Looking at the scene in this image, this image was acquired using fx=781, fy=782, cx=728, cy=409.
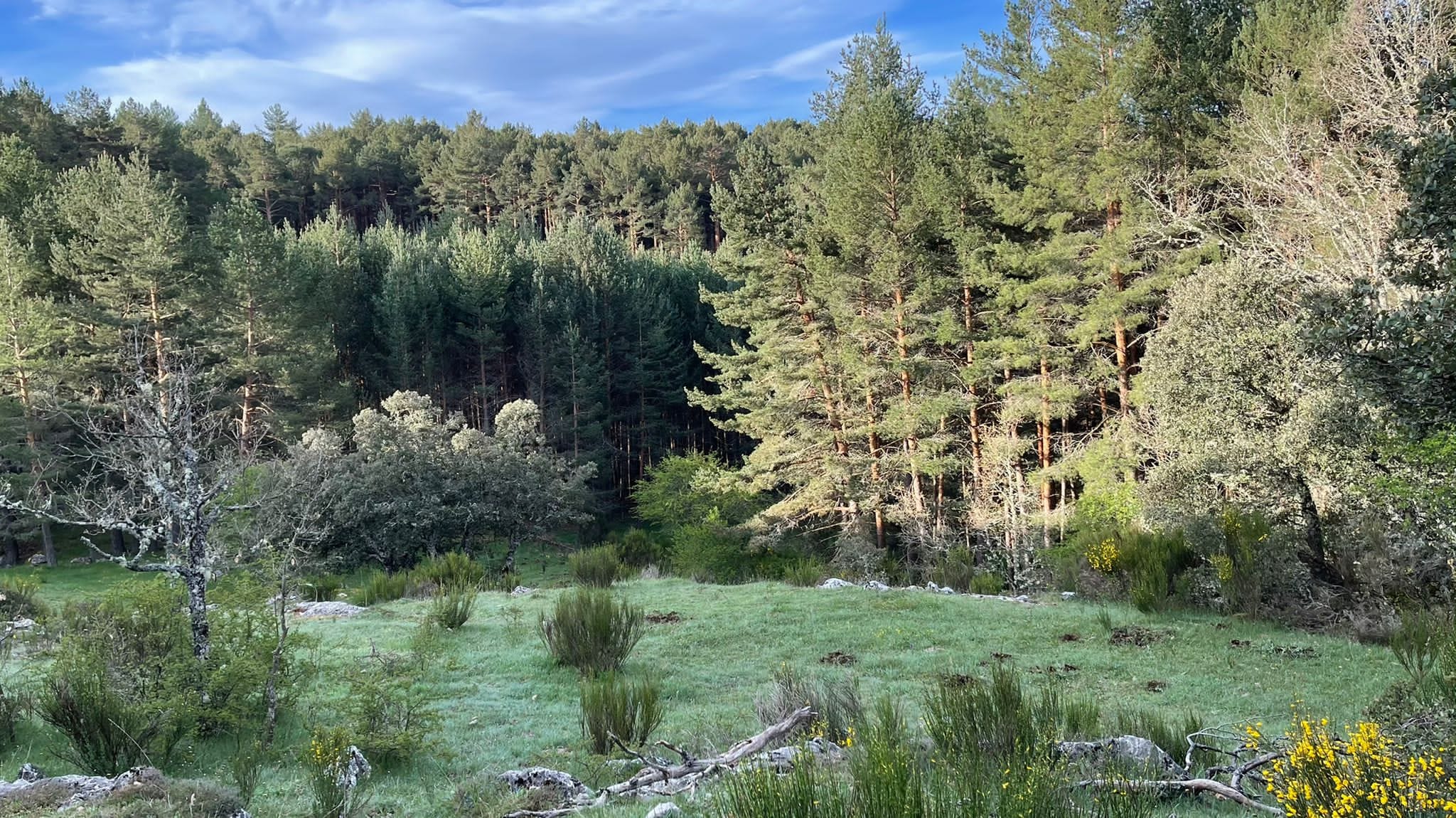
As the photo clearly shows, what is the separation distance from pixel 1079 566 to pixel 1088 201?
28.7 ft

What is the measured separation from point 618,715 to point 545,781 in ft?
3.35

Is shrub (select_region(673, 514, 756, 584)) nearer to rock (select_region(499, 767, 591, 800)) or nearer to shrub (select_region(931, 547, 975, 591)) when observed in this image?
shrub (select_region(931, 547, 975, 591))

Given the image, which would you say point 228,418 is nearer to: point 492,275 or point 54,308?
point 54,308

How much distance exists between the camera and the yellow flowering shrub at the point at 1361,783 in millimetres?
2422

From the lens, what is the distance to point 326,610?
1176 cm

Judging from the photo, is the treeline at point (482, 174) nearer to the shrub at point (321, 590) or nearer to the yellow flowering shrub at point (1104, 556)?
the shrub at point (321, 590)

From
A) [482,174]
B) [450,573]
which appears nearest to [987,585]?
[450,573]

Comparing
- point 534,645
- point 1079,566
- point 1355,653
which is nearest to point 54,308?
point 534,645

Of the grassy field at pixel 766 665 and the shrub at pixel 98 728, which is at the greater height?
the shrub at pixel 98 728

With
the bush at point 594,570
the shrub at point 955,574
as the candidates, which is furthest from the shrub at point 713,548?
the shrub at point 955,574

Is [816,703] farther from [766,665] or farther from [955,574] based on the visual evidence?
[955,574]

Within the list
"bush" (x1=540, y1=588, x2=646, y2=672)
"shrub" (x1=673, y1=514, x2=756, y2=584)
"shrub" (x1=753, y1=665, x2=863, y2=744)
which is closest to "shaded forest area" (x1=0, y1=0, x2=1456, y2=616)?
"shrub" (x1=673, y1=514, x2=756, y2=584)

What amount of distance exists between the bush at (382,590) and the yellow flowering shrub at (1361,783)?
1310 centimetres

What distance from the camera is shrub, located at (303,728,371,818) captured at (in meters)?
4.05
